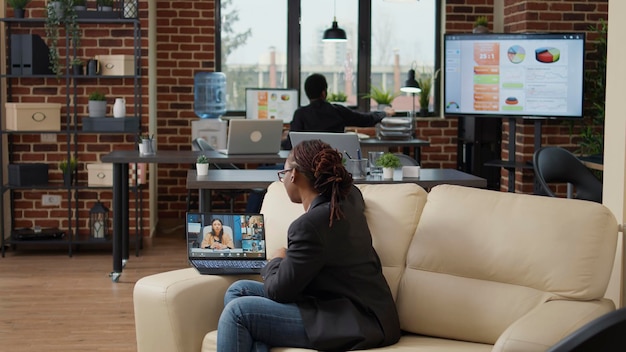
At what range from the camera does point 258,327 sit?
11.2 ft

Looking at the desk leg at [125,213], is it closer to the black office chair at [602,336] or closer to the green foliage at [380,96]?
the green foliage at [380,96]

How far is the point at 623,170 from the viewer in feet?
12.2

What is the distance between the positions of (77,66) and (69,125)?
463 millimetres

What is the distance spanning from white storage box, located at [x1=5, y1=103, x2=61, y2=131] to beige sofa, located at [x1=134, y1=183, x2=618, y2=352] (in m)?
4.03

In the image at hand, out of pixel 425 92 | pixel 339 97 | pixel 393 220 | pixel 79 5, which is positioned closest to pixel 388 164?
pixel 393 220

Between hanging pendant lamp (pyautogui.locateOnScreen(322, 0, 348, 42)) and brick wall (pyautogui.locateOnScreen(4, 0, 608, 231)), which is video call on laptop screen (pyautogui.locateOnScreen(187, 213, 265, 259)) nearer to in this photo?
brick wall (pyautogui.locateOnScreen(4, 0, 608, 231))

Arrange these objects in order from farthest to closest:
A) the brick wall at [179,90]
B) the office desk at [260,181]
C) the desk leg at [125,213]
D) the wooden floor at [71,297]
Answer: the brick wall at [179,90]
the desk leg at [125,213]
the office desk at [260,181]
the wooden floor at [71,297]

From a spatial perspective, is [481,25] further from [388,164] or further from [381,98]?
[388,164]

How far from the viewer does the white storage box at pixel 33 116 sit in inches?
293

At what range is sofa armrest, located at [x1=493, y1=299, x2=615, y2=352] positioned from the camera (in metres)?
3.00

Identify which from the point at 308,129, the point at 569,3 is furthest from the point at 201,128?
the point at 569,3

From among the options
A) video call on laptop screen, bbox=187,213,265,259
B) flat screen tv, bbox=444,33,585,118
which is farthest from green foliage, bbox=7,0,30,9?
video call on laptop screen, bbox=187,213,265,259

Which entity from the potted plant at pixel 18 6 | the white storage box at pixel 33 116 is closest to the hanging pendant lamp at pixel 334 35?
the white storage box at pixel 33 116

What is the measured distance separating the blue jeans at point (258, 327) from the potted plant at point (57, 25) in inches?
178
